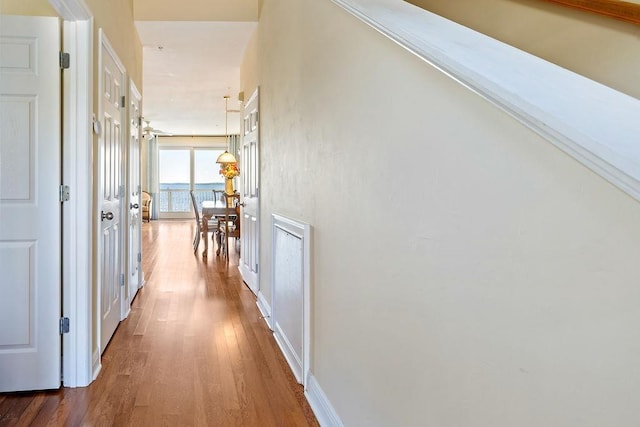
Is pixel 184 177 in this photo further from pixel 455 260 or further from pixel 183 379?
pixel 455 260

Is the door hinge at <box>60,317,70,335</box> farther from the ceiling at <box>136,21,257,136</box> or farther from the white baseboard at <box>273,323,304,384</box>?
the ceiling at <box>136,21,257,136</box>

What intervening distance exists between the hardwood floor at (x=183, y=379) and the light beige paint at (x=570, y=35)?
186cm

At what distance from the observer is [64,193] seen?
2.33 m

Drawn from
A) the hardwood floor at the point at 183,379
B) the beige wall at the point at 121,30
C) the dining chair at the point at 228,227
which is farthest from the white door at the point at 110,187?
the dining chair at the point at 228,227

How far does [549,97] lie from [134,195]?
173 inches

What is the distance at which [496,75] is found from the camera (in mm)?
777

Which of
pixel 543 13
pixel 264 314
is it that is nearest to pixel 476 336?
pixel 543 13

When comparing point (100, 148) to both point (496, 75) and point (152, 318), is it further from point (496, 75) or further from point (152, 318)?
point (496, 75)

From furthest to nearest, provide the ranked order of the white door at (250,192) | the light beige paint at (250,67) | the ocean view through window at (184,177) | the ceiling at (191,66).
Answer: the ocean view through window at (184,177)
the ceiling at (191,66)
the light beige paint at (250,67)
the white door at (250,192)

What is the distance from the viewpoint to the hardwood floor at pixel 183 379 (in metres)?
2.06

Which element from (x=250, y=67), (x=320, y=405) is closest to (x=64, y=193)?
(x=320, y=405)

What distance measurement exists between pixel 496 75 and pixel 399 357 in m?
0.76

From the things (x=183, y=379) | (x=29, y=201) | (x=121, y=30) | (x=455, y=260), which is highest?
(x=121, y=30)

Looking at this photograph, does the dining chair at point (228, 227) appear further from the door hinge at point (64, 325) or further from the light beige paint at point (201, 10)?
the door hinge at point (64, 325)
